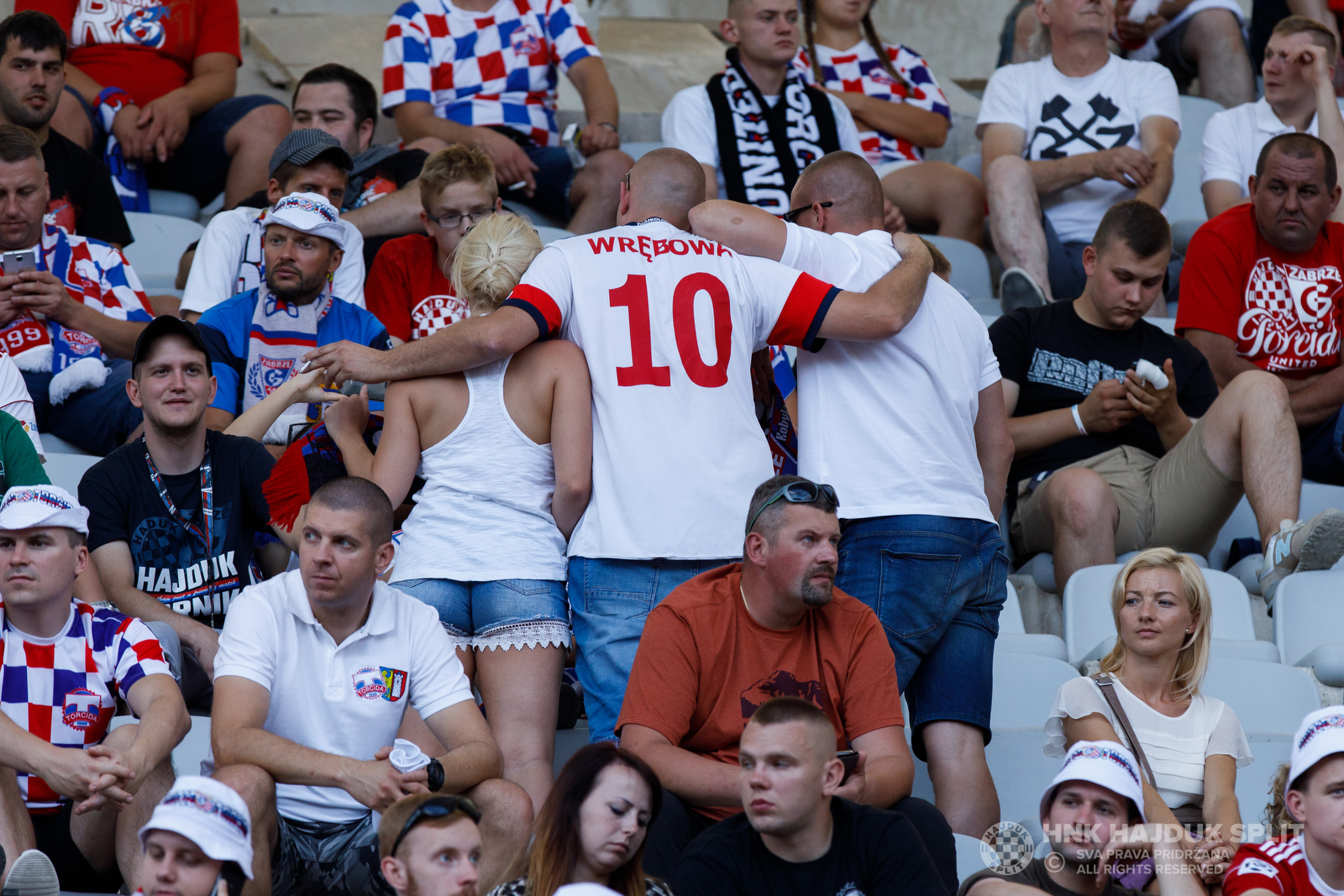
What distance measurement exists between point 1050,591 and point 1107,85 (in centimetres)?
242

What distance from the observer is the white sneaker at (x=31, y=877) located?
2.48 meters

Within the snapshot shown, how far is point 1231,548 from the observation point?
15.3 feet

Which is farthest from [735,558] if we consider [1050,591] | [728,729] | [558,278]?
[1050,591]

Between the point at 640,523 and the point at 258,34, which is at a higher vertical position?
the point at 258,34

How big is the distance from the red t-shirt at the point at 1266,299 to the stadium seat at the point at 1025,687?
167 cm

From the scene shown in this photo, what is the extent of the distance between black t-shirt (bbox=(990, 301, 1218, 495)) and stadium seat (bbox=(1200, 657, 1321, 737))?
0.96 metres

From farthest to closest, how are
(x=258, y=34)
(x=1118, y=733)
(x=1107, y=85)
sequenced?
(x=258, y=34) < (x=1107, y=85) < (x=1118, y=733)

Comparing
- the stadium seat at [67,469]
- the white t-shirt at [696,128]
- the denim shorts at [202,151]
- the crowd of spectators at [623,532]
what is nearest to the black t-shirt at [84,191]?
the crowd of spectators at [623,532]

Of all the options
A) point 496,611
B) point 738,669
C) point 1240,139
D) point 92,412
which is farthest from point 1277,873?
point 1240,139

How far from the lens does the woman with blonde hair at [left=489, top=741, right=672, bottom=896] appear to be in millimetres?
2500

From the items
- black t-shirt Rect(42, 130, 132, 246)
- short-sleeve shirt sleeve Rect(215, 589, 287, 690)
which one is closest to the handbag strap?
short-sleeve shirt sleeve Rect(215, 589, 287, 690)

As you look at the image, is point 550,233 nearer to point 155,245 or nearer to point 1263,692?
point 155,245

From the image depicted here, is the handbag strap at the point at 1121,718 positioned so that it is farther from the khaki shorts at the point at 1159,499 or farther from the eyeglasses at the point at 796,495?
the khaki shorts at the point at 1159,499

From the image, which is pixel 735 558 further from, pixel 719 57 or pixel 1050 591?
pixel 719 57
